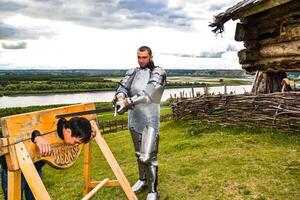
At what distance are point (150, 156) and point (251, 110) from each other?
21.6 feet

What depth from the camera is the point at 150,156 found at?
5.39m

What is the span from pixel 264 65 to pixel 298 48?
1.69 m

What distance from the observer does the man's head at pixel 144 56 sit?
5418mm

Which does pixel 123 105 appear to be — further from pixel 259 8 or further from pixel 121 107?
pixel 259 8

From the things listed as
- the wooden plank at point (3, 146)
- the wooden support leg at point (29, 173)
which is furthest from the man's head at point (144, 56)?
the wooden plank at point (3, 146)

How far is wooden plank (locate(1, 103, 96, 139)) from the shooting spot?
3.64 metres

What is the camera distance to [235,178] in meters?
6.28

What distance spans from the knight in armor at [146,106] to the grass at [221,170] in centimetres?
71

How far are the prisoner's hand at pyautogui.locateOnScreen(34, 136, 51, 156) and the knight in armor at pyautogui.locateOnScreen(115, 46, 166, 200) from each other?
1.46m

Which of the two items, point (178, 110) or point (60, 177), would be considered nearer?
point (60, 177)

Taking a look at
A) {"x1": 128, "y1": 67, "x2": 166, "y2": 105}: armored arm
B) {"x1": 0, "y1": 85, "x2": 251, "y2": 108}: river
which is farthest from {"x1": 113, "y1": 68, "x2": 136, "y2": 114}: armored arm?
{"x1": 0, "y1": 85, "x2": 251, "y2": 108}: river

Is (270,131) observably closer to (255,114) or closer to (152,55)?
(255,114)

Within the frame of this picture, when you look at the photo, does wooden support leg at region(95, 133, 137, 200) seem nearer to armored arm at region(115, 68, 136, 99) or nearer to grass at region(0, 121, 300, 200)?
armored arm at region(115, 68, 136, 99)

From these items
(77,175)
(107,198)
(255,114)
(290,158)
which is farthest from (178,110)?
(107,198)
